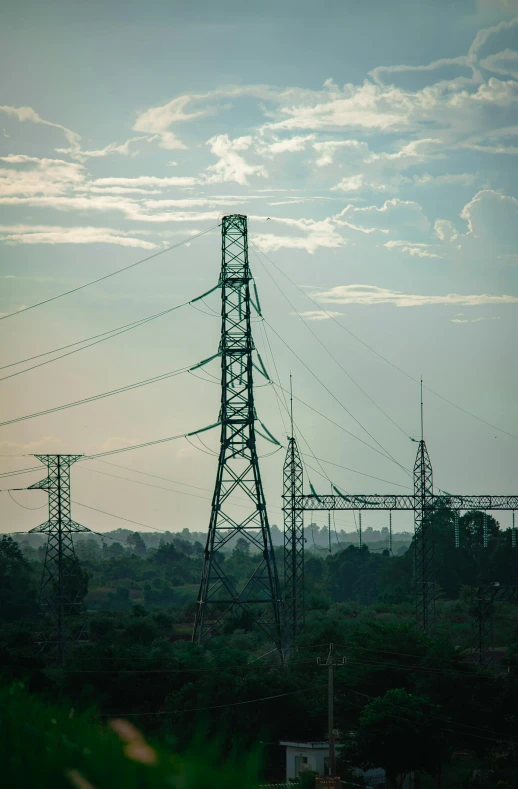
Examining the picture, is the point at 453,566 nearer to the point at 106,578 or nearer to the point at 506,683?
the point at 106,578

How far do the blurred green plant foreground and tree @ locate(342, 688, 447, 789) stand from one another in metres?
32.9

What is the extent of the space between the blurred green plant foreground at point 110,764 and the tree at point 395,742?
32926 millimetres

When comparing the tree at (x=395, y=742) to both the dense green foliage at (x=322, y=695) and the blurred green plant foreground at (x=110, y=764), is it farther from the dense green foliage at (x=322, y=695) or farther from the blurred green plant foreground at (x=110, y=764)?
the blurred green plant foreground at (x=110, y=764)

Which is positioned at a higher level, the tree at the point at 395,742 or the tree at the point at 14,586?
the tree at the point at 14,586

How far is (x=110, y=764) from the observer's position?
7781 mm

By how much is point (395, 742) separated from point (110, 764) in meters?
35.1

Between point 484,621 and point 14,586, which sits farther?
point 14,586

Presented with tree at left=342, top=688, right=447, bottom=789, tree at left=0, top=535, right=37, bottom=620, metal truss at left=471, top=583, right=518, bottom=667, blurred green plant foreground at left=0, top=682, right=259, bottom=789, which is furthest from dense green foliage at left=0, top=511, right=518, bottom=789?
tree at left=0, top=535, right=37, bottom=620

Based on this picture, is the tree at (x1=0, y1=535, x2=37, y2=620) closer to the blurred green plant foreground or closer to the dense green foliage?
the dense green foliage

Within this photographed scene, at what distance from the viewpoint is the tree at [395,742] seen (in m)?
40.1

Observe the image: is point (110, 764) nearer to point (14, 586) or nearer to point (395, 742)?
point (395, 742)

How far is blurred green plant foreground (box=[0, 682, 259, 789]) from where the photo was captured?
24.2 ft

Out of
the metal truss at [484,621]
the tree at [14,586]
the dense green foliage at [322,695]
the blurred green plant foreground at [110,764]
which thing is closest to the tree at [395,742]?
the dense green foliage at [322,695]

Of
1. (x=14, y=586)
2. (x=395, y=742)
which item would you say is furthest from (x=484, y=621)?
(x=14, y=586)
